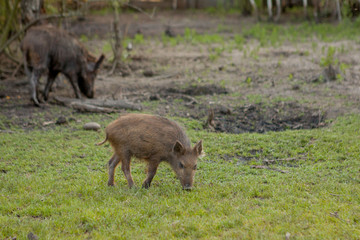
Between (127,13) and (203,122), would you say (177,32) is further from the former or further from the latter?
(203,122)

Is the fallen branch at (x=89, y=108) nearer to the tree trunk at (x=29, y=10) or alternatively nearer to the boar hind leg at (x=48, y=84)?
the boar hind leg at (x=48, y=84)

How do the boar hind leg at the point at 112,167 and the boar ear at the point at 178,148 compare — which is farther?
the boar hind leg at the point at 112,167

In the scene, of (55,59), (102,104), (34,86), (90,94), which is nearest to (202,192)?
(102,104)

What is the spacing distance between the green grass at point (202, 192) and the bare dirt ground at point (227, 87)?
1.30m

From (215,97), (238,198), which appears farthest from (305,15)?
(238,198)

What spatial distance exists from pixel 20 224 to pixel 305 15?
18.8 m

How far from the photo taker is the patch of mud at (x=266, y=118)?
9.91 metres

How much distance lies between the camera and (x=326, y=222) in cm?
516

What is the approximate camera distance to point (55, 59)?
469 inches

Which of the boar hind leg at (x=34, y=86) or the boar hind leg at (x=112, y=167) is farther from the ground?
the boar hind leg at (x=34, y=86)

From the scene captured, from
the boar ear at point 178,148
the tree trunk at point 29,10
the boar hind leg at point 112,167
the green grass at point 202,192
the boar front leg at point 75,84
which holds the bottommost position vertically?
the green grass at point 202,192

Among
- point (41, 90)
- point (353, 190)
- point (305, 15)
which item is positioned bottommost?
point (353, 190)

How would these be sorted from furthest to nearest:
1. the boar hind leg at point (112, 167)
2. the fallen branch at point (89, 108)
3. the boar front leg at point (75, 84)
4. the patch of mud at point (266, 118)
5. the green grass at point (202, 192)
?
the boar front leg at point (75, 84)
the fallen branch at point (89, 108)
the patch of mud at point (266, 118)
the boar hind leg at point (112, 167)
the green grass at point (202, 192)

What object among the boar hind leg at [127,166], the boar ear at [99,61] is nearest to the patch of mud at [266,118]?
the boar ear at [99,61]
